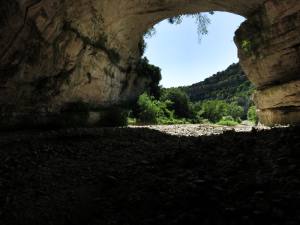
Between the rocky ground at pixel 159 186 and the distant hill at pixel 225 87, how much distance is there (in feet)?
367

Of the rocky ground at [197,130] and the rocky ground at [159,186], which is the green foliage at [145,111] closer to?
the rocky ground at [197,130]

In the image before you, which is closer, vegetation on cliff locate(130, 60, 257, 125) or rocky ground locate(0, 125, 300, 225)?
rocky ground locate(0, 125, 300, 225)

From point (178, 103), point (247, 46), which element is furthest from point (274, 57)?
point (178, 103)

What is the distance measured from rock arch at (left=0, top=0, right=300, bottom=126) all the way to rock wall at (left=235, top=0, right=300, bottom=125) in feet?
0.19

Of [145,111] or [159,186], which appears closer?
[159,186]

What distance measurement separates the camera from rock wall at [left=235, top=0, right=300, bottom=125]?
18.8 m

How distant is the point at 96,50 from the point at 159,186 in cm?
1599

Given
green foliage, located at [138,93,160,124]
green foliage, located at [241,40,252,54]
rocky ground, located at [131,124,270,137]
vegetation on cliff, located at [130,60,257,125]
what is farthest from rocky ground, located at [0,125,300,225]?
green foliage, located at [138,93,160,124]

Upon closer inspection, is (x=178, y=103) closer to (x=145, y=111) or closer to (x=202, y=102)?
(x=145, y=111)

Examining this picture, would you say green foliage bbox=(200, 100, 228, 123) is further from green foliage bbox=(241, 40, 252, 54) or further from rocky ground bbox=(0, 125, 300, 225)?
rocky ground bbox=(0, 125, 300, 225)

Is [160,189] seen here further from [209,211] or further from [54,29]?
[54,29]

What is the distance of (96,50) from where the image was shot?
808 inches

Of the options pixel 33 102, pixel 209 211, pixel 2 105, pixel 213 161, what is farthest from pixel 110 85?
pixel 209 211

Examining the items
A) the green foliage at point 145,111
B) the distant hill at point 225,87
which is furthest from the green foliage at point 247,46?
the distant hill at point 225,87
